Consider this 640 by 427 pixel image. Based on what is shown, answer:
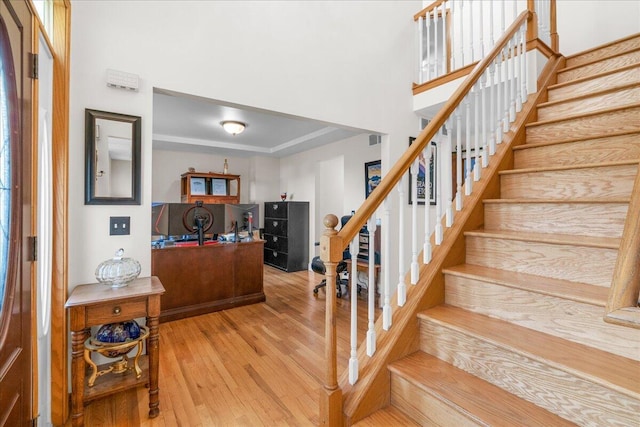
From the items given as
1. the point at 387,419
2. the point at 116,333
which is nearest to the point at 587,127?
the point at 387,419

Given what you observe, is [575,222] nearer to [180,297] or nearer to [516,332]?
[516,332]

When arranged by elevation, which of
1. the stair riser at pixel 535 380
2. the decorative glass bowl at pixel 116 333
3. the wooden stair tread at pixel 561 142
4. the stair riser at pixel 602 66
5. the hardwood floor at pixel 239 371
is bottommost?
the hardwood floor at pixel 239 371

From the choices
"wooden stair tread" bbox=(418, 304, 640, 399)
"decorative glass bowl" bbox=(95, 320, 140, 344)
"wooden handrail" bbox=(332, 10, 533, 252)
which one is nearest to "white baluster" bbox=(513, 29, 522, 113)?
"wooden handrail" bbox=(332, 10, 533, 252)

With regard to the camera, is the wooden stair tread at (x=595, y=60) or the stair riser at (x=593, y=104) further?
the wooden stair tread at (x=595, y=60)

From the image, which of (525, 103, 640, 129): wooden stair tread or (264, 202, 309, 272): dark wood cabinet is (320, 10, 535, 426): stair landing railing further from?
(264, 202, 309, 272): dark wood cabinet

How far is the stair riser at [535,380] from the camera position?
95cm

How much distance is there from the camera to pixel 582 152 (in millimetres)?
1854

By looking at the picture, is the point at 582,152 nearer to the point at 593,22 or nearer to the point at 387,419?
the point at 387,419

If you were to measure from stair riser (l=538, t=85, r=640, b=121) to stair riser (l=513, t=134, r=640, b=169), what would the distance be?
0.93 ft

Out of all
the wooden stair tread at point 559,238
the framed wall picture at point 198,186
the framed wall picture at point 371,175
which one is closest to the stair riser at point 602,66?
the wooden stair tread at point 559,238

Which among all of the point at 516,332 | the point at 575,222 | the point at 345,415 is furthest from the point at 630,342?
the point at 345,415

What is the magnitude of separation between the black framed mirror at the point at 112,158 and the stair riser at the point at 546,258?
218 centimetres

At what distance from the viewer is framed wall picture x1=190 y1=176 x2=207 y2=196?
623 centimetres

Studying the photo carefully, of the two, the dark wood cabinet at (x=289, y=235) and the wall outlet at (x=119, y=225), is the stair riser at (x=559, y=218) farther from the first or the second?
the dark wood cabinet at (x=289, y=235)
